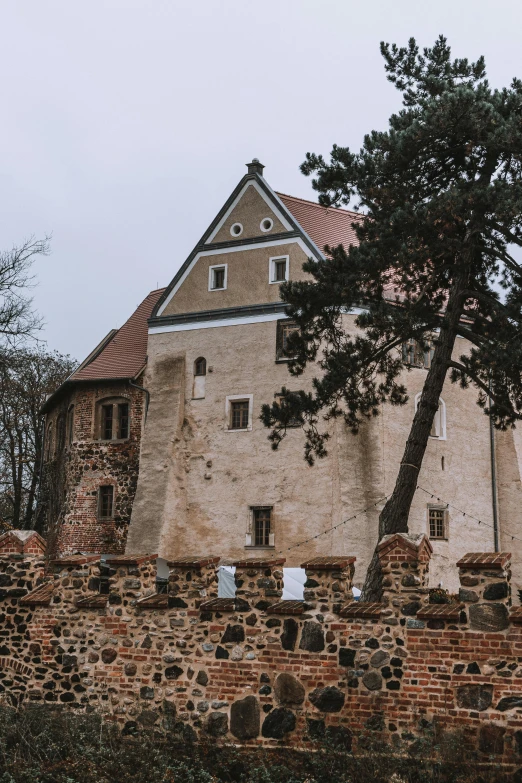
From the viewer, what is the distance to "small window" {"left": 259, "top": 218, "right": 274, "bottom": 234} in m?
29.4

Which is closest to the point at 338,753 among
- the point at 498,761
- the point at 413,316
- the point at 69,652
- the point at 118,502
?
the point at 498,761

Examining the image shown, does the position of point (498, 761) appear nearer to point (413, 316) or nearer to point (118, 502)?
point (413, 316)

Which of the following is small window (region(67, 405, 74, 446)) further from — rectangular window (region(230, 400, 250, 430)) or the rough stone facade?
rectangular window (region(230, 400, 250, 430))

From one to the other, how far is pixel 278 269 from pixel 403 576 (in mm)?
19720

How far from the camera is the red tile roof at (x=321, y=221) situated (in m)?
29.6

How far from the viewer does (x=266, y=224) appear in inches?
1159

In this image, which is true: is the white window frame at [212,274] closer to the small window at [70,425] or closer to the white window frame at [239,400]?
the white window frame at [239,400]

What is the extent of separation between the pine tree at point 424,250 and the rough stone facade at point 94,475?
39.8 ft

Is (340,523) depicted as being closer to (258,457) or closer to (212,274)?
(258,457)

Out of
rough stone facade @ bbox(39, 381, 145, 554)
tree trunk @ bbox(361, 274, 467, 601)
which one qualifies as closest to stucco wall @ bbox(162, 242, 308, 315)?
rough stone facade @ bbox(39, 381, 145, 554)

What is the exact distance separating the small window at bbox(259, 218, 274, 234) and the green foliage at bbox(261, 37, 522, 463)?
8.86 metres

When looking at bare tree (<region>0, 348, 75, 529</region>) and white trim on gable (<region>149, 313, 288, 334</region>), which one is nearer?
white trim on gable (<region>149, 313, 288, 334</region>)

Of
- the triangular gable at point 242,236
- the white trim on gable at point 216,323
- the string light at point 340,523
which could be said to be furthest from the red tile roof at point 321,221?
the string light at point 340,523

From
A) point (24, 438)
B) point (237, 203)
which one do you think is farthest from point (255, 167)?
point (24, 438)
